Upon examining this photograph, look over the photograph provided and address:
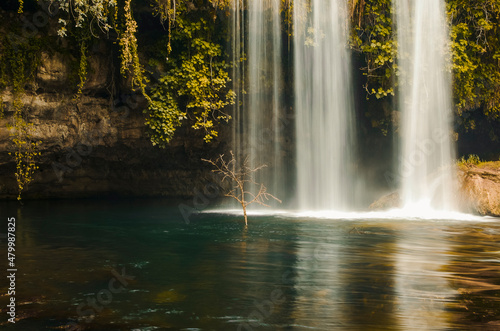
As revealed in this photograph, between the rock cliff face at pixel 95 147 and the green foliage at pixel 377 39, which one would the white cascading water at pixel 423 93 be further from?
the rock cliff face at pixel 95 147

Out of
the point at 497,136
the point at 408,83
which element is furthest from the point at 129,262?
the point at 497,136

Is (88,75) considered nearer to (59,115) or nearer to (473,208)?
(59,115)

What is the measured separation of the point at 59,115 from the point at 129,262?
11.5 metres

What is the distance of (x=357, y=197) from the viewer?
2189 centimetres

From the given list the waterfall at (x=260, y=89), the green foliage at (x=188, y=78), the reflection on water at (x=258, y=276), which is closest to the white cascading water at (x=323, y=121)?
the waterfall at (x=260, y=89)

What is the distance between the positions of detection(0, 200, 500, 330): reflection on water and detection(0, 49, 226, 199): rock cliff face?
5761 millimetres

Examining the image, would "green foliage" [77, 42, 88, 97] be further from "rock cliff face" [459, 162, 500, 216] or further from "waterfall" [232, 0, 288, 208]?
"rock cliff face" [459, 162, 500, 216]

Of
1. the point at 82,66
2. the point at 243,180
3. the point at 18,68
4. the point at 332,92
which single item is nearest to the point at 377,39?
the point at 332,92

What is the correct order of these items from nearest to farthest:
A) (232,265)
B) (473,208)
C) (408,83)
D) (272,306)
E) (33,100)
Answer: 1. (272,306)
2. (232,265)
3. (473,208)
4. (33,100)
5. (408,83)

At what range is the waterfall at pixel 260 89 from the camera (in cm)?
1894

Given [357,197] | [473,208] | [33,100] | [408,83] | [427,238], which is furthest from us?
[357,197]

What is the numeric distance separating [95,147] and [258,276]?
14.4m

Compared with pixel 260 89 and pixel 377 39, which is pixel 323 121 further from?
pixel 377 39

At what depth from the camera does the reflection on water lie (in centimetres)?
553
